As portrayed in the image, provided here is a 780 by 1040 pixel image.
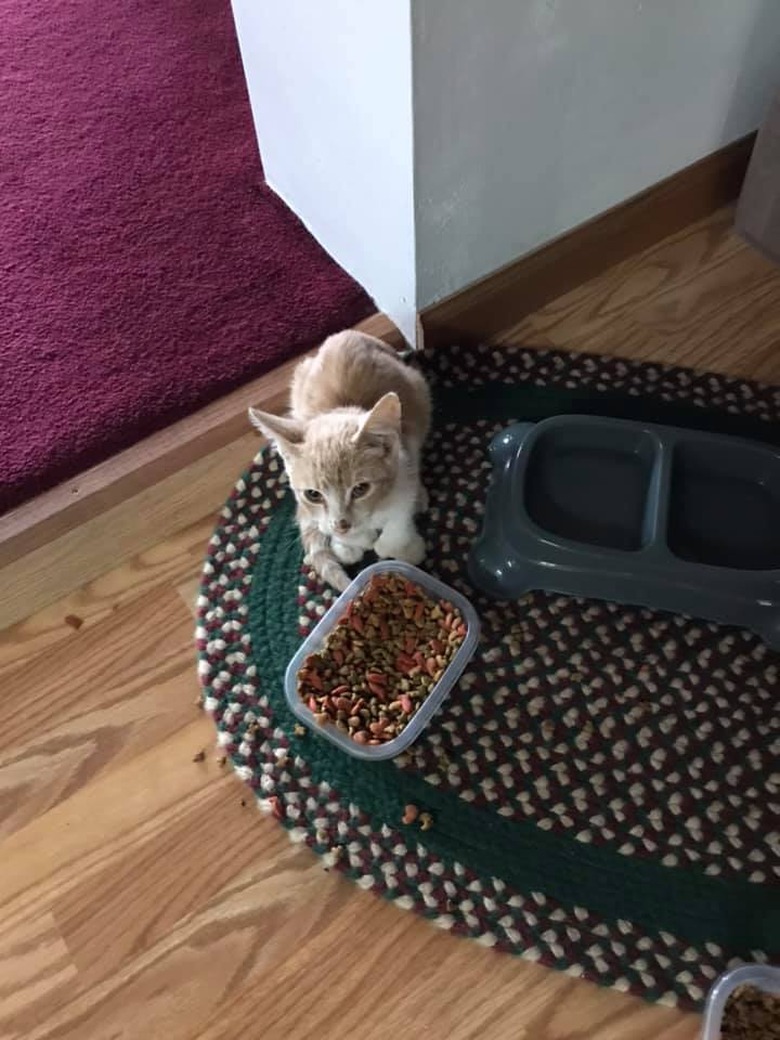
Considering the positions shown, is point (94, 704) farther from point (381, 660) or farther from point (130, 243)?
point (130, 243)

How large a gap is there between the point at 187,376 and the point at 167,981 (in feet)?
2.62

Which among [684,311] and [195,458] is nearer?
[195,458]

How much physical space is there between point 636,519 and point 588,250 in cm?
49

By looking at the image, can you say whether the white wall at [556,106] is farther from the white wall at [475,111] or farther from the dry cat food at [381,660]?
the dry cat food at [381,660]

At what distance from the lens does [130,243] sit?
1.63m

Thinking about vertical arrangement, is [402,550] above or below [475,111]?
below

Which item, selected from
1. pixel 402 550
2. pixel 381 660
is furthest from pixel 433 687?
pixel 402 550

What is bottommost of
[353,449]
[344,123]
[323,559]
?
[323,559]

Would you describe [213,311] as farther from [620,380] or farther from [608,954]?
[608,954]

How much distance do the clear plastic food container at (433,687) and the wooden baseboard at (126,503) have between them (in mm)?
281

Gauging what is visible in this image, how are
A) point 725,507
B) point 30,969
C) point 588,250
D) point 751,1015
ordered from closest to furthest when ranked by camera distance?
1. point 751,1015
2. point 30,969
3. point 725,507
4. point 588,250

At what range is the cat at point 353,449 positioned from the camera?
1.17 m

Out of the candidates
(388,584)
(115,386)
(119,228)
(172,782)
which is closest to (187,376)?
(115,386)

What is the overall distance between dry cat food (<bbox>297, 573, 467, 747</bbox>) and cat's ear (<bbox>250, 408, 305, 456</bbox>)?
0.21 metres
